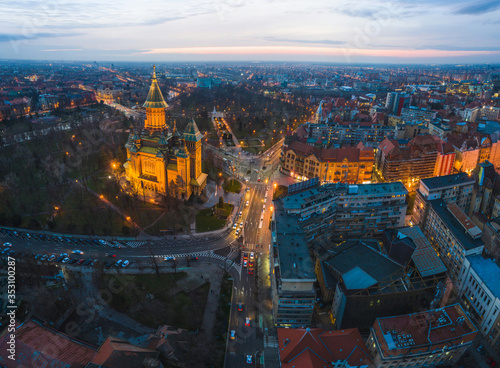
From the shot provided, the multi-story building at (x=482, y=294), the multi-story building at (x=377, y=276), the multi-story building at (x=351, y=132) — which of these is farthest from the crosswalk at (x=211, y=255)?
the multi-story building at (x=351, y=132)

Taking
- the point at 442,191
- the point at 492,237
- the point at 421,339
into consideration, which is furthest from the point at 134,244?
the point at 492,237

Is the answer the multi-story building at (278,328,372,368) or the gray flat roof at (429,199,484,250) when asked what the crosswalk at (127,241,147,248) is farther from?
the gray flat roof at (429,199,484,250)

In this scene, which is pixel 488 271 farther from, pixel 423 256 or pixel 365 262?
pixel 365 262

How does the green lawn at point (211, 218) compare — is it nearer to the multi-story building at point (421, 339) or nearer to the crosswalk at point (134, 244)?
the crosswalk at point (134, 244)

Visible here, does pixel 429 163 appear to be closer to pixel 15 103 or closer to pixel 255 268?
pixel 255 268

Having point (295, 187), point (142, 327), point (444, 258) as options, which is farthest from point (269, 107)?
point (142, 327)
